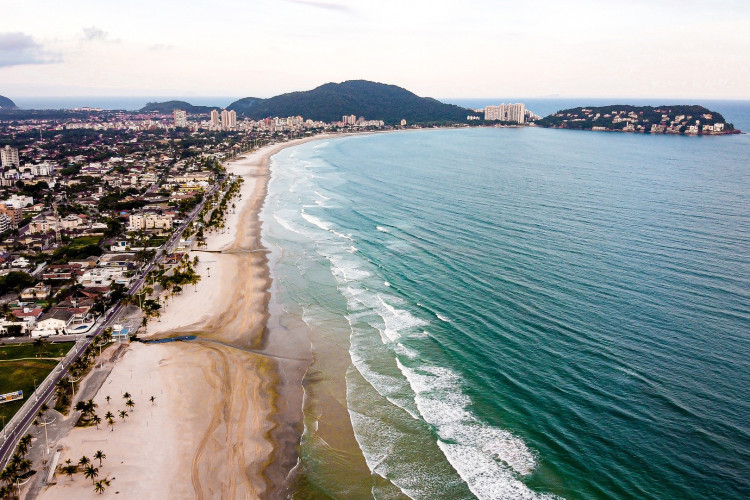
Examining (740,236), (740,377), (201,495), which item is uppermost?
(740,236)

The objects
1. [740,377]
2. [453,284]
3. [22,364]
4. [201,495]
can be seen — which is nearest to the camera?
[201,495]

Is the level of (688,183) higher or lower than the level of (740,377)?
higher

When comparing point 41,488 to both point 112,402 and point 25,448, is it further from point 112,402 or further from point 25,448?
point 112,402

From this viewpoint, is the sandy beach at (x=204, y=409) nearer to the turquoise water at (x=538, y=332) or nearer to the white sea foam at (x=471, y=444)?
the turquoise water at (x=538, y=332)

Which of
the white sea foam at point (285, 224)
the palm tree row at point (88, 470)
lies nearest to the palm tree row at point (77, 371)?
the palm tree row at point (88, 470)

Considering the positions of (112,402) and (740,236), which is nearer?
(112,402)

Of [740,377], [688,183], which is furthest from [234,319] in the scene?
[688,183]

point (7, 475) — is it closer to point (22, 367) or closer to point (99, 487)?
point (99, 487)
